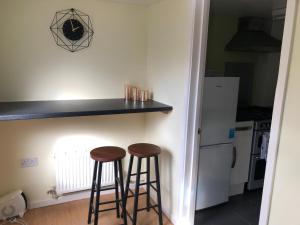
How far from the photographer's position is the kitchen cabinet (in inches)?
112

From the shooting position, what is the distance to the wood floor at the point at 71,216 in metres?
2.38

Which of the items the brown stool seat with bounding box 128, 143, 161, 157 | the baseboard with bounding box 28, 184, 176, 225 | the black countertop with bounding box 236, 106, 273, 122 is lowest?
the baseboard with bounding box 28, 184, 176, 225

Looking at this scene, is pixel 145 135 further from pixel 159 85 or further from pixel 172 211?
pixel 172 211

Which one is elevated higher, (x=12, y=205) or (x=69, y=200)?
(x=12, y=205)

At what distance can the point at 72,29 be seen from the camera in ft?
7.96

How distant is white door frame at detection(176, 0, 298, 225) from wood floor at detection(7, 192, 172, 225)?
1.12 ft

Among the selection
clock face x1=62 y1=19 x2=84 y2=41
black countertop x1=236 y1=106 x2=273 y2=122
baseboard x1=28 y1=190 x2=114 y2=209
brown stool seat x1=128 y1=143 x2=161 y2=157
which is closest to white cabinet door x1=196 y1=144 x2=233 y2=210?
black countertop x1=236 y1=106 x2=273 y2=122

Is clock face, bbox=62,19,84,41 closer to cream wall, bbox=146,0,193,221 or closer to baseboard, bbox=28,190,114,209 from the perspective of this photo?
cream wall, bbox=146,0,193,221

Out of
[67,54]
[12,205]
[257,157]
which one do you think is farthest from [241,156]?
[12,205]

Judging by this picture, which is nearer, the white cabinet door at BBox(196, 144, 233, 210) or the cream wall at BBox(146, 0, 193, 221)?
the cream wall at BBox(146, 0, 193, 221)

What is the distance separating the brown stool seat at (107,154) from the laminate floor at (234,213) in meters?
1.04

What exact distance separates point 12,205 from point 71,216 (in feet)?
1.82

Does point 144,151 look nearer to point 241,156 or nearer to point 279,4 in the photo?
point 241,156

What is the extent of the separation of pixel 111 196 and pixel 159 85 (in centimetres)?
141
